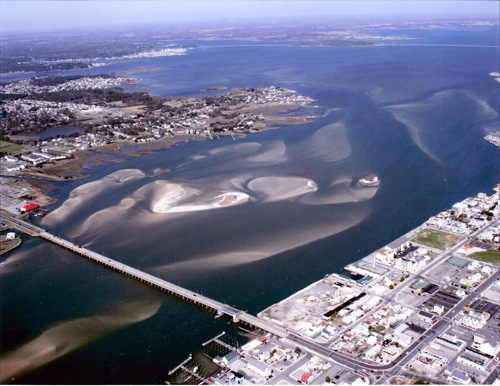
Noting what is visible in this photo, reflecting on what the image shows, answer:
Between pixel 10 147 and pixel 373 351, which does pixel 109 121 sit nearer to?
pixel 10 147

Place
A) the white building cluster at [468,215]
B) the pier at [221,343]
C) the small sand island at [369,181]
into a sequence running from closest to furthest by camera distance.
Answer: the pier at [221,343], the white building cluster at [468,215], the small sand island at [369,181]

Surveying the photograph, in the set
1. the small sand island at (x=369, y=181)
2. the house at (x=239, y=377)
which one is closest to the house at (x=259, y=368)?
the house at (x=239, y=377)

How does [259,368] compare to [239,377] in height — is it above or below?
above

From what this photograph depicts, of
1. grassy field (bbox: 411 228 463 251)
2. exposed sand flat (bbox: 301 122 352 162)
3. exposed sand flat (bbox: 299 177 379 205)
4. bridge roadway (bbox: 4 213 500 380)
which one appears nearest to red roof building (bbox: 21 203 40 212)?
bridge roadway (bbox: 4 213 500 380)

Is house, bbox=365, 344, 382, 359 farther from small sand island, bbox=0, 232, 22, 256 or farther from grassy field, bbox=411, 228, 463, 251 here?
small sand island, bbox=0, 232, 22, 256

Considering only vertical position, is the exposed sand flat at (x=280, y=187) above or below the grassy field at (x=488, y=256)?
above

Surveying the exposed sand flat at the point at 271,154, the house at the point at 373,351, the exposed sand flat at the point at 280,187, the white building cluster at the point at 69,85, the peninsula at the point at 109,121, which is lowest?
the house at the point at 373,351

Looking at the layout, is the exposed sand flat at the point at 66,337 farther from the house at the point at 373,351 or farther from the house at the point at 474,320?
the house at the point at 474,320

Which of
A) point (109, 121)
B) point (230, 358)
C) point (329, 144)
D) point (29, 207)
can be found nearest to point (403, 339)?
point (230, 358)
